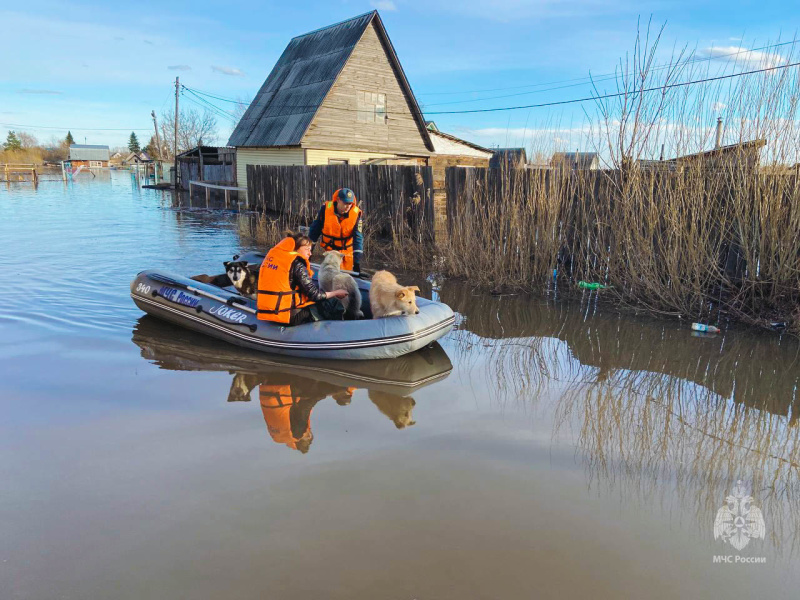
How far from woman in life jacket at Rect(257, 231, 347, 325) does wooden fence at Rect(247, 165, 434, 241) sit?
6140 mm

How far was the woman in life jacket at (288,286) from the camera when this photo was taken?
6305mm

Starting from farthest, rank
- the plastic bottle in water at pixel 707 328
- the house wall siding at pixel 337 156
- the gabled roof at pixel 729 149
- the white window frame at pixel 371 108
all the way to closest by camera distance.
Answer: the white window frame at pixel 371 108 → the house wall siding at pixel 337 156 → the plastic bottle in water at pixel 707 328 → the gabled roof at pixel 729 149

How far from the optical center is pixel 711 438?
4.85 m

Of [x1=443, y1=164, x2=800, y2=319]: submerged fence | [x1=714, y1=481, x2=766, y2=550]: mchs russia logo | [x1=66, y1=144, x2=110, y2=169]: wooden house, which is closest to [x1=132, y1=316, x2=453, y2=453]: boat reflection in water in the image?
[x1=714, y1=481, x2=766, y2=550]: mchs russia logo

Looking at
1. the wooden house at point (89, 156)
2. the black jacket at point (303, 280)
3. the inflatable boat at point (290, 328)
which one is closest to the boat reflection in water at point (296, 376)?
the inflatable boat at point (290, 328)

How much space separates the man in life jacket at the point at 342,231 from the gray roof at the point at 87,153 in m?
105

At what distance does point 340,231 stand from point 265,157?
20487 millimetres

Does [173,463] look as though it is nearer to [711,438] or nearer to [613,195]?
[711,438]

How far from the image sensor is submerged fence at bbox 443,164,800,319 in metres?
7.44

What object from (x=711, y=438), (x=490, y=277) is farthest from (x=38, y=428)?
(x=490, y=277)

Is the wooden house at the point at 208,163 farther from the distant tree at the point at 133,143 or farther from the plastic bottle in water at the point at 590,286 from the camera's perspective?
the distant tree at the point at 133,143

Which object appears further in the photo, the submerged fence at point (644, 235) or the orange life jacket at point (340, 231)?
the orange life jacket at point (340, 231)

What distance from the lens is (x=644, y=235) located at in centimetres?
866

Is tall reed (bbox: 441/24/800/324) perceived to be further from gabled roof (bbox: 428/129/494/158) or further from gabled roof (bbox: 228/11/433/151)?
gabled roof (bbox: 428/129/494/158)
